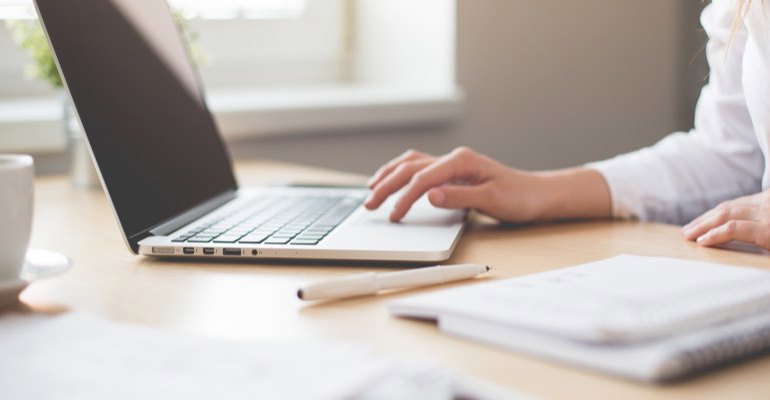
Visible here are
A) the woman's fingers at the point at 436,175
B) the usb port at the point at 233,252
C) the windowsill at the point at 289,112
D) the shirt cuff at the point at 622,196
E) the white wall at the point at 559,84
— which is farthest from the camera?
the white wall at the point at 559,84

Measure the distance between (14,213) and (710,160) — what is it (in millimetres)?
780

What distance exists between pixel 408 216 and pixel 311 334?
1.27ft

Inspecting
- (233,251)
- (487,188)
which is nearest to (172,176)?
(233,251)

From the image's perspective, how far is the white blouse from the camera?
104 centimetres

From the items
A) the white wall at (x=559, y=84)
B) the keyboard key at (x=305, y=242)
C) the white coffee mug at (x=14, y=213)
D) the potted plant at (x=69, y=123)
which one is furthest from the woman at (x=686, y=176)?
the white wall at (x=559, y=84)

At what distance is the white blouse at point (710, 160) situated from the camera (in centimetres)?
104

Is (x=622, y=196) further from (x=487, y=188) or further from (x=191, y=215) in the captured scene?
(x=191, y=215)

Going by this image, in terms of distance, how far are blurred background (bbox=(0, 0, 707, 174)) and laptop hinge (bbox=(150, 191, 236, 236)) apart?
0.59 metres

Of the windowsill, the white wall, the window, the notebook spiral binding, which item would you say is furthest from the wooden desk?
the white wall

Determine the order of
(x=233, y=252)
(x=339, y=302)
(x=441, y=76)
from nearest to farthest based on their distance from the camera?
(x=339, y=302) < (x=233, y=252) < (x=441, y=76)

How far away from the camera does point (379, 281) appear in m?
0.65

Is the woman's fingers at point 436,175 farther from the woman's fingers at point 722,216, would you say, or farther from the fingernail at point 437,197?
the woman's fingers at point 722,216

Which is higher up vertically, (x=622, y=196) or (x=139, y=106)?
(x=139, y=106)

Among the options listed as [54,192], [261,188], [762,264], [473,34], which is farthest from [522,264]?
[473,34]
